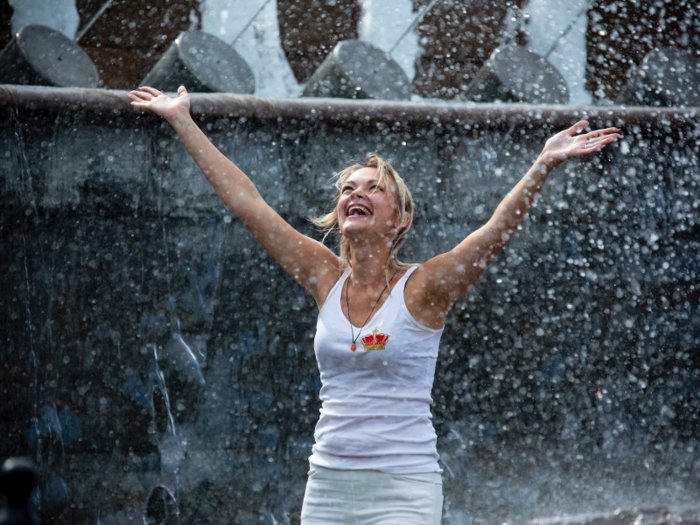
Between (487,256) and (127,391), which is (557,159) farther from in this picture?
(127,391)

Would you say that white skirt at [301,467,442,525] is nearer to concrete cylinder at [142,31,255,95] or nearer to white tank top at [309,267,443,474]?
white tank top at [309,267,443,474]

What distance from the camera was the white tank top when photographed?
2164 millimetres

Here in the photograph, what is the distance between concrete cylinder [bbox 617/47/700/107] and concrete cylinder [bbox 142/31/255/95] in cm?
272

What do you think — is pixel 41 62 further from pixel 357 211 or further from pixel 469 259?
pixel 469 259

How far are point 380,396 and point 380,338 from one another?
0.53 ft

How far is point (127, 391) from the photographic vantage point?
4.67 meters

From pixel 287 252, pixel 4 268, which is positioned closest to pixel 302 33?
pixel 4 268

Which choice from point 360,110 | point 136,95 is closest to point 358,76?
point 360,110

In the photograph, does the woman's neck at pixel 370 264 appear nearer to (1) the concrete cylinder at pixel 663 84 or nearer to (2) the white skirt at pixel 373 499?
(2) the white skirt at pixel 373 499

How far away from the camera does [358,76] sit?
526 cm

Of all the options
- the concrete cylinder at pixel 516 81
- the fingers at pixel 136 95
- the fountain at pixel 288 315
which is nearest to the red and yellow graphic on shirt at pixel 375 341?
the fingers at pixel 136 95

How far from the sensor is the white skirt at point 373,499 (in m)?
2.11

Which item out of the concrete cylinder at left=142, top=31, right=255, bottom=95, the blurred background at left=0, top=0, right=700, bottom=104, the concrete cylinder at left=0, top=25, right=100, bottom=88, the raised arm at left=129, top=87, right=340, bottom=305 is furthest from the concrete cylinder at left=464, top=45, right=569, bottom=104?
the raised arm at left=129, top=87, right=340, bottom=305

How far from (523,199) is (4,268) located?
3514 millimetres
